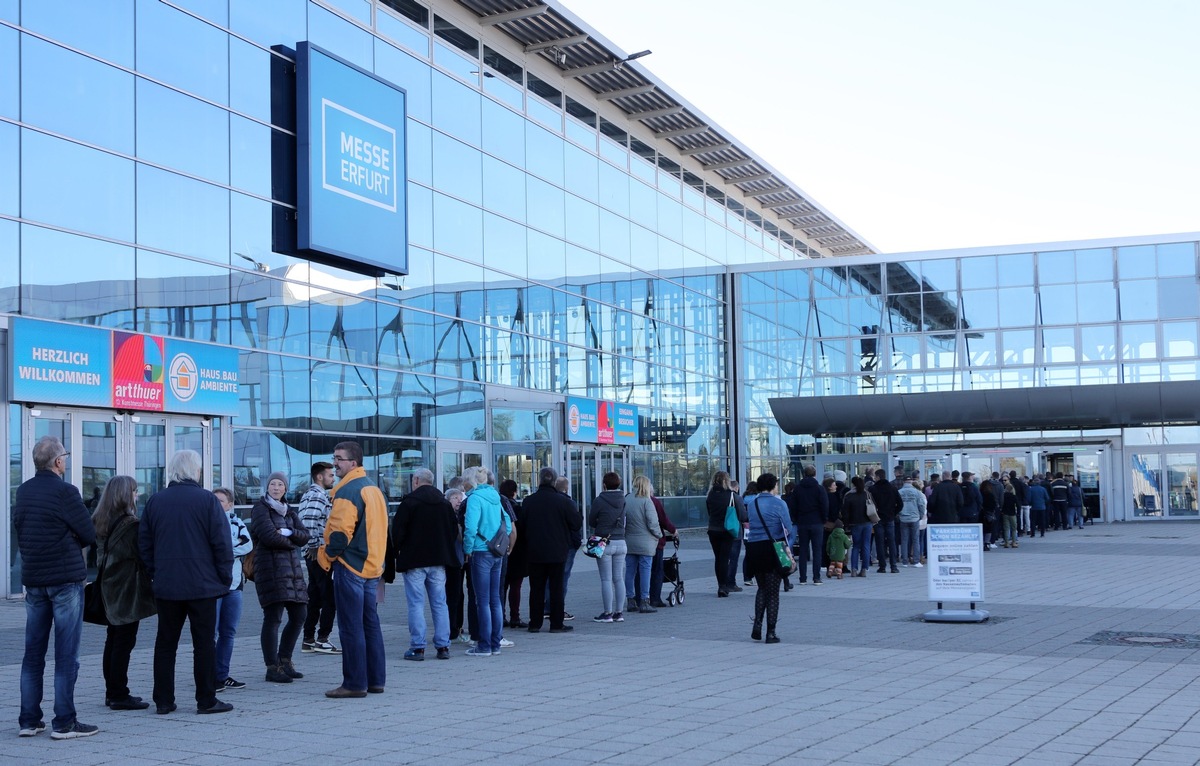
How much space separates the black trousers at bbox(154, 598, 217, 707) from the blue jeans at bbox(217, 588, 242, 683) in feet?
3.31

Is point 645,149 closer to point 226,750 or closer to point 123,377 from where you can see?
point 123,377

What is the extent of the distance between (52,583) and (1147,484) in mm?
38082

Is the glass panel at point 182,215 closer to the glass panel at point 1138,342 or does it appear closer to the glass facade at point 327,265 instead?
the glass facade at point 327,265

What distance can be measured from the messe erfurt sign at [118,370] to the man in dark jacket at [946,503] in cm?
1231

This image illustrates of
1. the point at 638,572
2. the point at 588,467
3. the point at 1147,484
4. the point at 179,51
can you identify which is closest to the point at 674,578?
the point at 638,572

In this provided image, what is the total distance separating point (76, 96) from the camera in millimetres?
17438

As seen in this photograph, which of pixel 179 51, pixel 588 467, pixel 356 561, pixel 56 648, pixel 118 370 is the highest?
pixel 179 51

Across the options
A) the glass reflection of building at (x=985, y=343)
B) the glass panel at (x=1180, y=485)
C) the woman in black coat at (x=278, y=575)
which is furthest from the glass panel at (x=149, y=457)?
the glass panel at (x=1180, y=485)

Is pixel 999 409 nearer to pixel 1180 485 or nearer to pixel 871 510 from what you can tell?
pixel 1180 485

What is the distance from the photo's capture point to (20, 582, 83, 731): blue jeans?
25.2 ft

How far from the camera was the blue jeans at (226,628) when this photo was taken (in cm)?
949

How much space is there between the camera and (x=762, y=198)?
42781mm

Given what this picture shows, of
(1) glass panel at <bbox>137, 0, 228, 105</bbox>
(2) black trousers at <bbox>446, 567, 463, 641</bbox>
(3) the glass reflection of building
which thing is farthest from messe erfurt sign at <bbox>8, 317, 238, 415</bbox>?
(3) the glass reflection of building

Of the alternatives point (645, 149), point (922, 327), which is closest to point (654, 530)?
point (645, 149)
